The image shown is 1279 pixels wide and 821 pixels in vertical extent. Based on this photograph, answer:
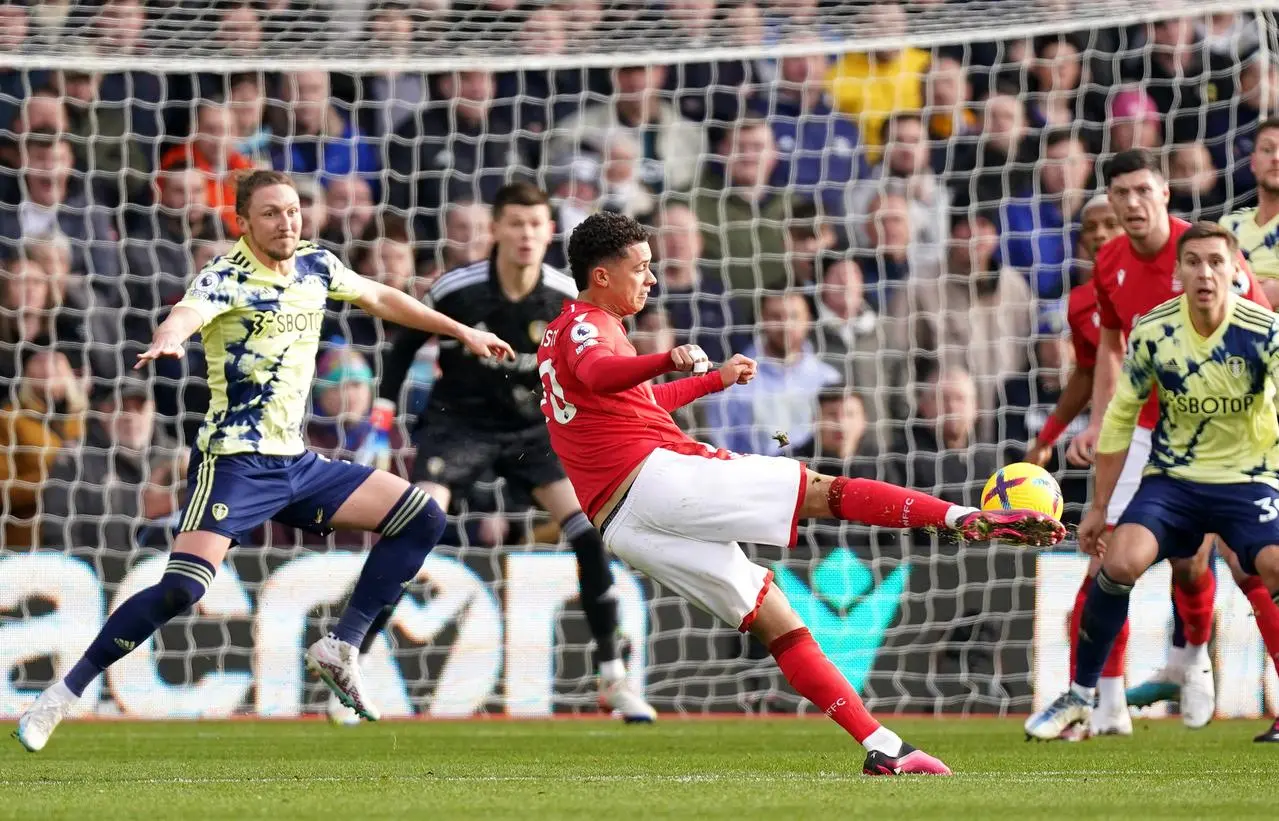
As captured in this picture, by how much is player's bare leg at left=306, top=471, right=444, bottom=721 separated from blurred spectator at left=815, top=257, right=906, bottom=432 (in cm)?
418

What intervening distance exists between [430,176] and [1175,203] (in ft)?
14.6

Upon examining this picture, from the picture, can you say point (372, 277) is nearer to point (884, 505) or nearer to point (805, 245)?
point (805, 245)

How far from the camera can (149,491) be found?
998 cm

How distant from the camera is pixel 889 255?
11062 millimetres

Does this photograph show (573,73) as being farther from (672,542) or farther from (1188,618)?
(672,542)

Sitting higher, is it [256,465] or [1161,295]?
[1161,295]

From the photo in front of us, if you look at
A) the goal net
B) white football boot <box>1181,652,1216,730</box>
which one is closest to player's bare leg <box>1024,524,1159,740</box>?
white football boot <box>1181,652,1216,730</box>

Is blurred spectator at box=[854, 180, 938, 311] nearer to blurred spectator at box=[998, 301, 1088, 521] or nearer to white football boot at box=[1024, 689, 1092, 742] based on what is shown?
blurred spectator at box=[998, 301, 1088, 521]

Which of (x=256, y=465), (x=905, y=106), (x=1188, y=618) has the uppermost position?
(x=905, y=106)

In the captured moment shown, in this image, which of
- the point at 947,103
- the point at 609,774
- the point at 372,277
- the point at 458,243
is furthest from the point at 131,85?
the point at 609,774

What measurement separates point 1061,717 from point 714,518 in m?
2.51

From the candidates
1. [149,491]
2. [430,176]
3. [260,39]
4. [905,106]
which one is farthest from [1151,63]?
[149,491]

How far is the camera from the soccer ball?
17.9 feet

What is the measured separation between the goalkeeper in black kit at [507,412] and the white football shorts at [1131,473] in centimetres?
227
